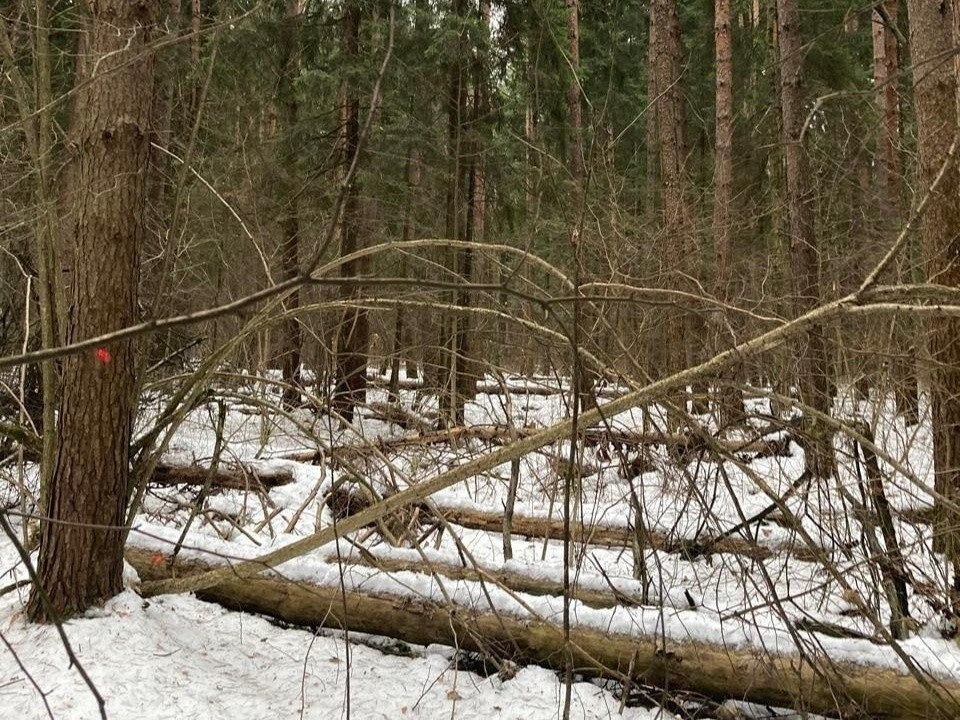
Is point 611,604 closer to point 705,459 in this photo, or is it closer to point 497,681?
point 497,681

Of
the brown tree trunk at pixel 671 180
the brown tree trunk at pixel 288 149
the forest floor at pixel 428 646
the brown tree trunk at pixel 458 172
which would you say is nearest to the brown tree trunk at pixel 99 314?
the forest floor at pixel 428 646

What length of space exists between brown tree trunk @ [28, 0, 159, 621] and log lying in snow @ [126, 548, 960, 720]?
631 mm

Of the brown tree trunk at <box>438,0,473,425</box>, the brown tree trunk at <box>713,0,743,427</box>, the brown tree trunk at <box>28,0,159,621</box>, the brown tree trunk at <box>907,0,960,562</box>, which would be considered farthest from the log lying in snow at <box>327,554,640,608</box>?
the brown tree trunk at <box>438,0,473,425</box>

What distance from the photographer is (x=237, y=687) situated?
304cm

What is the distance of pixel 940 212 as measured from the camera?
427 centimetres

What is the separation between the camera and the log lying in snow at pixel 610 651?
277 cm

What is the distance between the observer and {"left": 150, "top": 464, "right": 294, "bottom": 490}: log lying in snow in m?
6.18

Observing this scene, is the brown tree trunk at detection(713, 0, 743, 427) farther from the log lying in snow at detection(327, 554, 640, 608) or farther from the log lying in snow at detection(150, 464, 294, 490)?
the log lying in snow at detection(327, 554, 640, 608)

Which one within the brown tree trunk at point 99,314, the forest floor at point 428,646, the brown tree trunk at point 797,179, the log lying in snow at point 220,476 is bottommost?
the forest floor at point 428,646

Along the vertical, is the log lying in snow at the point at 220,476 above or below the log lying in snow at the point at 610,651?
above

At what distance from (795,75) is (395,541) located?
22.9 feet

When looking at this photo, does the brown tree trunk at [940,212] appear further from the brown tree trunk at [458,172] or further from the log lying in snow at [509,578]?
the brown tree trunk at [458,172]

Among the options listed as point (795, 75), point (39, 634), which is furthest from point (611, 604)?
point (795, 75)

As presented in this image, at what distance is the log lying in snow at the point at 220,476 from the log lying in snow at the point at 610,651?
2282mm
